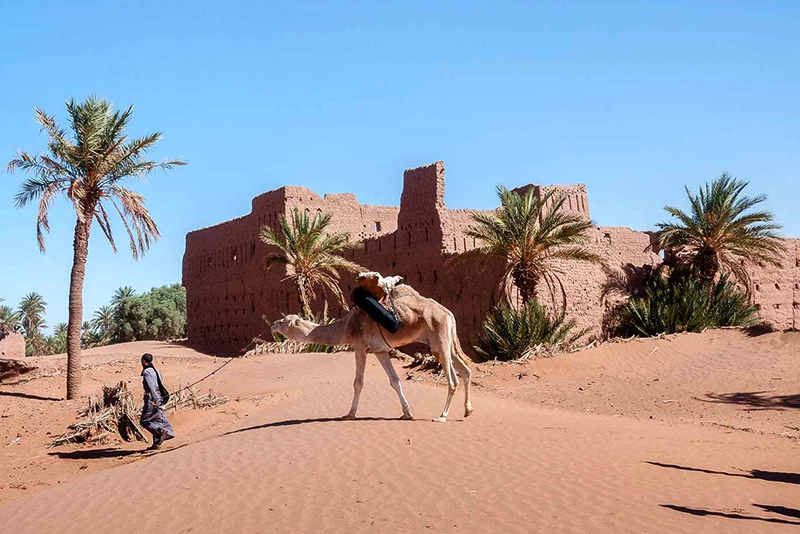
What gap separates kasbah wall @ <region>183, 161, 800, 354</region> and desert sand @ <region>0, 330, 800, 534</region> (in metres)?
6.63

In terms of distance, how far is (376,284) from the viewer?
10.9 m

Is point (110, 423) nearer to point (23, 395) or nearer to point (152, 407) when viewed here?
point (152, 407)

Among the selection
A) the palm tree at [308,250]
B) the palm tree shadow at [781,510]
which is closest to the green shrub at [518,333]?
the palm tree at [308,250]

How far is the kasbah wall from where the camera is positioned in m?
24.2

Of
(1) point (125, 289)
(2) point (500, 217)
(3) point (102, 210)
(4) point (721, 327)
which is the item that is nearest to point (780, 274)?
(4) point (721, 327)

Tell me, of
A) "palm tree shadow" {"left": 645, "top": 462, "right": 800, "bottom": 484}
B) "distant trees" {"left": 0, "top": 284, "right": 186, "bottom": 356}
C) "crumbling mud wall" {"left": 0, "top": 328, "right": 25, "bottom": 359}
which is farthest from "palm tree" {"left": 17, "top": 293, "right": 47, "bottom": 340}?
"palm tree shadow" {"left": 645, "top": 462, "right": 800, "bottom": 484}

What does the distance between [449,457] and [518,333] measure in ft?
35.5

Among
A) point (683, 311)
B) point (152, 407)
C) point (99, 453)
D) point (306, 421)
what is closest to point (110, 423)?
point (99, 453)

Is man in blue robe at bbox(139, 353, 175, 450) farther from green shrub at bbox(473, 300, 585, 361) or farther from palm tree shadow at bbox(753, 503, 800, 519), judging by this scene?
green shrub at bbox(473, 300, 585, 361)

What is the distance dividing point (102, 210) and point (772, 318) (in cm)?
2248

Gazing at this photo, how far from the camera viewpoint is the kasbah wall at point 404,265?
24250 mm

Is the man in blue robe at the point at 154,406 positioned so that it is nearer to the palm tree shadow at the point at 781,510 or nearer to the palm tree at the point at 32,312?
the palm tree shadow at the point at 781,510

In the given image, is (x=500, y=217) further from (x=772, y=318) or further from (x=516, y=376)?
(x=772, y=318)

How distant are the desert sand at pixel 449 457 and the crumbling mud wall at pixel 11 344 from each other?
42.1ft
